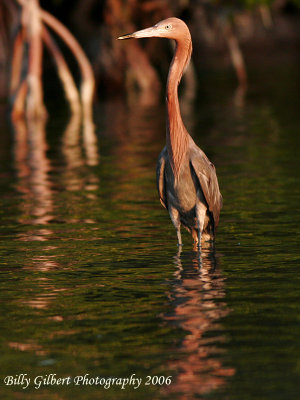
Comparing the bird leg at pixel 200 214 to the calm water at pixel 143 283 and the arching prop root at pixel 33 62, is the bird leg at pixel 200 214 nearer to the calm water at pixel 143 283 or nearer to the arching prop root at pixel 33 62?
the calm water at pixel 143 283

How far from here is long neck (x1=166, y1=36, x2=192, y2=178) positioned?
10.3 meters

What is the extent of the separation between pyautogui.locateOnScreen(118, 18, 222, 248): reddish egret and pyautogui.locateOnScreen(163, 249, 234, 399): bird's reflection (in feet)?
1.42

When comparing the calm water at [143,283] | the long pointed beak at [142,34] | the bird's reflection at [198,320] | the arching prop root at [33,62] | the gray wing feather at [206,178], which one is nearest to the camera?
the bird's reflection at [198,320]

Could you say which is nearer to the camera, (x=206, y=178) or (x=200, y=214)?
(x=206, y=178)

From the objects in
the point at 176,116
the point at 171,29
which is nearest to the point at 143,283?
the point at 176,116

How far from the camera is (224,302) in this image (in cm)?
835

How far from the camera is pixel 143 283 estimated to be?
916cm

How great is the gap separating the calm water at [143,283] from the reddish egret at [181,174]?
0.45m

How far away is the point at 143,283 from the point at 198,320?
143 centimetres

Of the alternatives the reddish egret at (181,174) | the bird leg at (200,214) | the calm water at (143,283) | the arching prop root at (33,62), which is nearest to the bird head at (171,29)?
the reddish egret at (181,174)

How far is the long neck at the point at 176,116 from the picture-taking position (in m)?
10.3

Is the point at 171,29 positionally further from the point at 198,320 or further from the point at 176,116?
the point at 198,320

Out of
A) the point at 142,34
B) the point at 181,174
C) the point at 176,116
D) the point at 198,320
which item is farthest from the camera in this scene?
the point at 176,116

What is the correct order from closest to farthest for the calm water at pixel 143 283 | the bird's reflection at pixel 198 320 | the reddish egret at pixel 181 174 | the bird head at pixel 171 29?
1. the bird's reflection at pixel 198 320
2. the calm water at pixel 143 283
3. the reddish egret at pixel 181 174
4. the bird head at pixel 171 29
